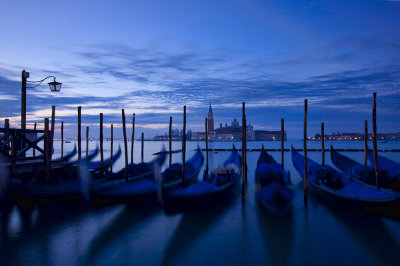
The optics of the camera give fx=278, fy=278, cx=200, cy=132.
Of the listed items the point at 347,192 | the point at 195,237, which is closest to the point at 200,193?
the point at 195,237

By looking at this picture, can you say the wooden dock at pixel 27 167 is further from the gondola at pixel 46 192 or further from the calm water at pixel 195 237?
the calm water at pixel 195 237

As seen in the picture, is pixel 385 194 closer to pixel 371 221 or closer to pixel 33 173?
pixel 371 221

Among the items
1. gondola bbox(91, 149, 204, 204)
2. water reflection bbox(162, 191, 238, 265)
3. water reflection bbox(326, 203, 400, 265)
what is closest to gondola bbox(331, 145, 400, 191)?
water reflection bbox(326, 203, 400, 265)

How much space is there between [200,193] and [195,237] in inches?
49.1

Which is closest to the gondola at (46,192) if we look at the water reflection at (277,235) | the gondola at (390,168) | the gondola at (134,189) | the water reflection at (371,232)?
the gondola at (134,189)

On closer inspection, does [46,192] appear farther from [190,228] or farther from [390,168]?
[390,168]

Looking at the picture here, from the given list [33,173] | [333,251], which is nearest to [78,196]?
[33,173]

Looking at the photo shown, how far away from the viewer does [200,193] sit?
6.78 meters

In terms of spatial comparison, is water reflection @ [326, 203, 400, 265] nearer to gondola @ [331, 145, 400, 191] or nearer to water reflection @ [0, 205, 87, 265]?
gondola @ [331, 145, 400, 191]

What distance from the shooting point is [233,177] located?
888 cm

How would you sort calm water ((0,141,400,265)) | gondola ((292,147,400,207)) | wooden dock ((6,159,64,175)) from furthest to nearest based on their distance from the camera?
wooden dock ((6,159,64,175)) < gondola ((292,147,400,207)) < calm water ((0,141,400,265))

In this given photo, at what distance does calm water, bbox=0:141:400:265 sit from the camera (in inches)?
191

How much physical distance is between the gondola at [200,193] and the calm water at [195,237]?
36 cm

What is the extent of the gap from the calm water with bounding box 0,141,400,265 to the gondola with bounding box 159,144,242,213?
359mm
